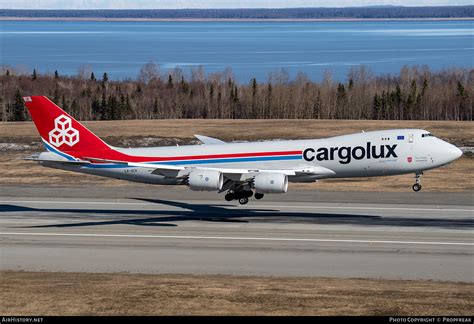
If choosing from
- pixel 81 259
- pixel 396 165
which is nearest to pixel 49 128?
pixel 81 259

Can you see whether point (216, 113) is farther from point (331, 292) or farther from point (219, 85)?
point (331, 292)

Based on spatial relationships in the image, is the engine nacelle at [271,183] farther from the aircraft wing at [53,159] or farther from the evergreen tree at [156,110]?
the evergreen tree at [156,110]

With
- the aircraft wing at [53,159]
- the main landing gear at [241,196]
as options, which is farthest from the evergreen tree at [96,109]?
the main landing gear at [241,196]

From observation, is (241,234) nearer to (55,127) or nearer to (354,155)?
(354,155)

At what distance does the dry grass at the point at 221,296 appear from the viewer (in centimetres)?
2970

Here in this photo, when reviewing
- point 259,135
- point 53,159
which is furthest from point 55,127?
point 259,135

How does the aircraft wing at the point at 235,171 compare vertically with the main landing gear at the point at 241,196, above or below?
above

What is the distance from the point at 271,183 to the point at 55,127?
594 inches

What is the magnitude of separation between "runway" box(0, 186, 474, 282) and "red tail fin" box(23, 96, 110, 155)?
435cm

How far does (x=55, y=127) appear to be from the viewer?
5653cm

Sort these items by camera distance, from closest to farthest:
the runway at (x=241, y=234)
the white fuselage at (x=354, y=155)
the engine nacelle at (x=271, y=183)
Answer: the runway at (x=241, y=234)
the engine nacelle at (x=271, y=183)
the white fuselage at (x=354, y=155)

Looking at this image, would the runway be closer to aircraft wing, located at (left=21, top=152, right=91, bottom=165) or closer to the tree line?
aircraft wing, located at (left=21, top=152, right=91, bottom=165)

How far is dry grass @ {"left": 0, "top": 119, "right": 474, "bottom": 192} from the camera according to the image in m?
68.9
